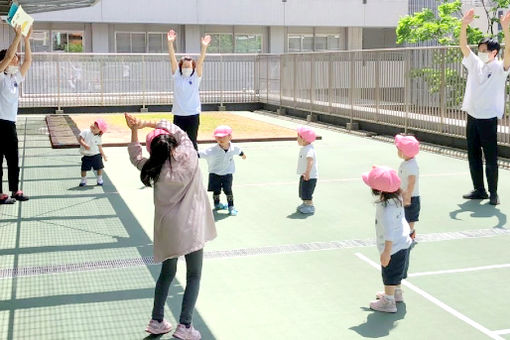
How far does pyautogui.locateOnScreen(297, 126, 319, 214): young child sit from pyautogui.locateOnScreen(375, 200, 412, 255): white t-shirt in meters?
3.36

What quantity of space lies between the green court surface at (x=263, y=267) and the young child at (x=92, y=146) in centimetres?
38

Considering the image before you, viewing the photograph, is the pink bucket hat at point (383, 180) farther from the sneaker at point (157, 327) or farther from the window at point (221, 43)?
the window at point (221, 43)

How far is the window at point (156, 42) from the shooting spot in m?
35.4

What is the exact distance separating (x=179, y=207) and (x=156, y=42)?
31.7 m

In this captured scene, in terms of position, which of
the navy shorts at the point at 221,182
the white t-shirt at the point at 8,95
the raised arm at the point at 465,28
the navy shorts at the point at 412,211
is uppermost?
the raised arm at the point at 465,28

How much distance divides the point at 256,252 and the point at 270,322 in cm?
195

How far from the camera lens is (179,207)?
4.76m

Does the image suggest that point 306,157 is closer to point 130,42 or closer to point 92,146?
point 92,146

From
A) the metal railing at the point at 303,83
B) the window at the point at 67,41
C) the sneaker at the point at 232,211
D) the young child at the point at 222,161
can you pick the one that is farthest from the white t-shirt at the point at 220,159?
the window at the point at 67,41

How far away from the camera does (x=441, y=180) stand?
37.3 feet

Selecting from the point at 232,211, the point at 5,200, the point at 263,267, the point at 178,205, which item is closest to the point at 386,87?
the point at 232,211

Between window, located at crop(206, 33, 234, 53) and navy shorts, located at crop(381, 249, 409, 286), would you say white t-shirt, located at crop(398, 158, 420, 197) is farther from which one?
window, located at crop(206, 33, 234, 53)

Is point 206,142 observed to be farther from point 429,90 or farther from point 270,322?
point 270,322

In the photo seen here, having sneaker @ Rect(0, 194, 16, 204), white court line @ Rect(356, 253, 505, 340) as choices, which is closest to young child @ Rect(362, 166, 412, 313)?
white court line @ Rect(356, 253, 505, 340)
